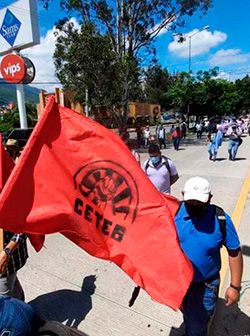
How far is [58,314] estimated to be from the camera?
3.63 meters

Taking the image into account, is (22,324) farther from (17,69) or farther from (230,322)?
(17,69)

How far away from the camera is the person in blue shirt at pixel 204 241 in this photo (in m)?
2.50

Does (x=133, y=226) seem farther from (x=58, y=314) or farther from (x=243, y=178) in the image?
(x=243, y=178)

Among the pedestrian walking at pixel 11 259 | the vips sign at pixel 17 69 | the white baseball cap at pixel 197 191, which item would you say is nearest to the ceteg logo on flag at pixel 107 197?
the white baseball cap at pixel 197 191

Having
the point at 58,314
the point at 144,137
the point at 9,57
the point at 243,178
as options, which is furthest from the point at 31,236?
the point at 144,137

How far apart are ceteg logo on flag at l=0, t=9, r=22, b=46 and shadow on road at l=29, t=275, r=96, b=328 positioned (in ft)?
33.1

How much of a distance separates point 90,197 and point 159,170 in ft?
7.90

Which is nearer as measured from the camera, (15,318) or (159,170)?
(15,318)

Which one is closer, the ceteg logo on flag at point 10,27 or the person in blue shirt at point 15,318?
the person in blue shirt at point 15,318

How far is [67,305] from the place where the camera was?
12.4 ft

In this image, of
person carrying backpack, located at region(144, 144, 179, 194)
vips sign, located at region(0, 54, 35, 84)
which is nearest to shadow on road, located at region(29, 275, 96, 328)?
person carrying backpack, located at region(144, 144, 179, 194)

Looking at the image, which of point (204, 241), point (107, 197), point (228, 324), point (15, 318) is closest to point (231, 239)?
point (204, 241)

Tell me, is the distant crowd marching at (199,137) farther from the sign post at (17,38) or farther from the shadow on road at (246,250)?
the sign post at (17,38)

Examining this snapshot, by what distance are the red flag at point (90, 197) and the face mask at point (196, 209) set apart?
169 mm
